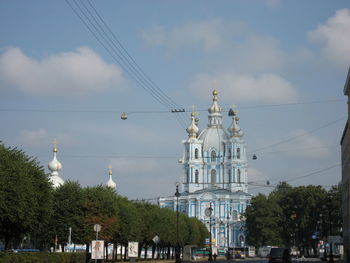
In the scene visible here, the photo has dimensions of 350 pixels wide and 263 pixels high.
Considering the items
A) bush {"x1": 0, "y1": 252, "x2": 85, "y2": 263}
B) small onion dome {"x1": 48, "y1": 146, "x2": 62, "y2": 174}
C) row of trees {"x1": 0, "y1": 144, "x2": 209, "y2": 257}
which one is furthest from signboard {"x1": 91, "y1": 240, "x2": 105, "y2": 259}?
small onion dome {"x1": 48, "y1": 146, "x2": 62, "y2": 174}

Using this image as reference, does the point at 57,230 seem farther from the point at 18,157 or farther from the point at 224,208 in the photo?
the point at 224,208

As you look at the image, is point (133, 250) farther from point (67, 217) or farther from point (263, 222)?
point (263, 222)

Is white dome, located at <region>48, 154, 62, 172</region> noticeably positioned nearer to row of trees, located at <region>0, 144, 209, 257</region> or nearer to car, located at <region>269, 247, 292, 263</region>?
row of trees, located at <region>0, 144, 209, 257</region>

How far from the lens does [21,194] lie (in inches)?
1960

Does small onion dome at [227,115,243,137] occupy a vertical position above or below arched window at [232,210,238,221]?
above

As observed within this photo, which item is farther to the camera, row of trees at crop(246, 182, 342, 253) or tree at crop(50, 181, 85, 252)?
row of trees at crop(246, 182, 342, 253)

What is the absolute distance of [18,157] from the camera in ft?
173

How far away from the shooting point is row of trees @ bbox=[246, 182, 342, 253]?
432 feet

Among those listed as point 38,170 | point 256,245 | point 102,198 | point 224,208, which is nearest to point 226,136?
point 224,208

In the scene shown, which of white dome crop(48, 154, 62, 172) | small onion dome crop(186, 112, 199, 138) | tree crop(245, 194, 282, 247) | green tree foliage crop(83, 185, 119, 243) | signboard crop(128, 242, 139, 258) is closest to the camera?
signboard crop(128, 242, 139, 258)

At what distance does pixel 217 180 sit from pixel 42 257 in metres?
154

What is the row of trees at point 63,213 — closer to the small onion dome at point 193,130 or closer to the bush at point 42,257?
the bush at point 42,257

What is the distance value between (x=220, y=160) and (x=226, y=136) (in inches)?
277

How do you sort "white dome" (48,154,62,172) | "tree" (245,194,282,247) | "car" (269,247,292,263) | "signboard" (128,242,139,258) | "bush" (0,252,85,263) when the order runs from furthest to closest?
"tree" (245,194,282,247) < "white dome" (48,154,62,172) < "car" (269,247,292,263) < "signboard" (128,242,139,258) < "bush" (0,252,85,263)
